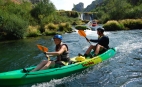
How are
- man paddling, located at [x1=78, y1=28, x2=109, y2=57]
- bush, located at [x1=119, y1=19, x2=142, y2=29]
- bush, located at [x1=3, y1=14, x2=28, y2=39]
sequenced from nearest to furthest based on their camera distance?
1. man paddling, located at [x1=78, y1=28, x2=109, y2=57]
2. bush, located at [x1=3, y1=14, x2=28, y2=39]
3. bush, located at [x1=119, y1=19, x2=142, y2=29]

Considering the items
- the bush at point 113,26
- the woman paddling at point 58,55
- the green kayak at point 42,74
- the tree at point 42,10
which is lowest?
the bush at point 113,26

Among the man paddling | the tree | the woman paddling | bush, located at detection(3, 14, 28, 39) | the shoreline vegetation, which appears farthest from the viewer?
the tree

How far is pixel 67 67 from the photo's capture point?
332 inches

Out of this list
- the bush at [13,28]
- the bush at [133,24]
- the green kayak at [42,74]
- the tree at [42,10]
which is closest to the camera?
the green kayak at [42,74]

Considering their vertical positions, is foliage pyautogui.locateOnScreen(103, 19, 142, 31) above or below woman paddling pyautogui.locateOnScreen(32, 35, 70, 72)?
below

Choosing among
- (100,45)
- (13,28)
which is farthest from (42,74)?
(13,28)

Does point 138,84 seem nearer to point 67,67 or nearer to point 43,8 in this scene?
point 67,67

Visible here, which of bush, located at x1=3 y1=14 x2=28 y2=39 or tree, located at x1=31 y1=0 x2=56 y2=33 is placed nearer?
bush, located at x1=3 y1=14 x2=28 y2=39

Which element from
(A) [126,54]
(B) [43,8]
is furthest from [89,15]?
(A) [126,54]

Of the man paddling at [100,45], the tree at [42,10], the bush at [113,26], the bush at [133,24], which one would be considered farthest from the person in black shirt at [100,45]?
the tree at [42,10]

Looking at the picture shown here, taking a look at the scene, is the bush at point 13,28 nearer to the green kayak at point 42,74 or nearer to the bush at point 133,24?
the bush at point 133,24

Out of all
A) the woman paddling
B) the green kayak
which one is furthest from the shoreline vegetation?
the woman paddling

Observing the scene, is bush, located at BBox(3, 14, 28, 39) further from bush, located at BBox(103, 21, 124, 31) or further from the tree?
bush, located at BBox(103, 21, 124, 31)

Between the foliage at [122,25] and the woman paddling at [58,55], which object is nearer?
the woman paddling at [58,55]
